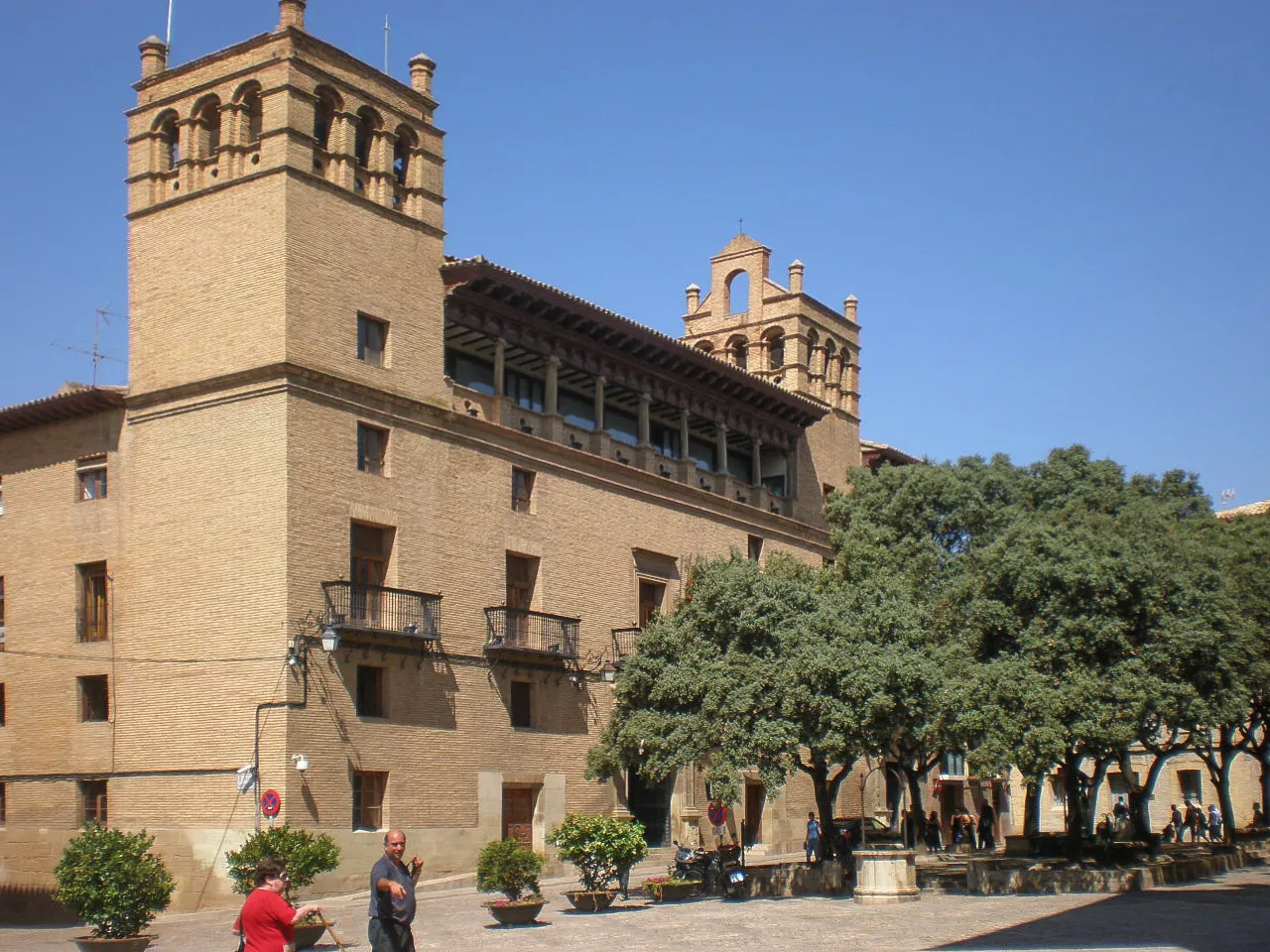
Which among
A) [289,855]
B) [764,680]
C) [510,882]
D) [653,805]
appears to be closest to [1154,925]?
[764,680]

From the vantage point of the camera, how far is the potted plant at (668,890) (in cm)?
2759

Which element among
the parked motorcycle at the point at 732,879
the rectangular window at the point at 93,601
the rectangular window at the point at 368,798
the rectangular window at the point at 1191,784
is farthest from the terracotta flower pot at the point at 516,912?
the rectangular window at the point at 1191,784

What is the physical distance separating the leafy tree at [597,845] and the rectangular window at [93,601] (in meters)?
10.8

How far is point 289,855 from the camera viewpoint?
78.5 feet

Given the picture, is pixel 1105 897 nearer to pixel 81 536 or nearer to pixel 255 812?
pixel 255 812

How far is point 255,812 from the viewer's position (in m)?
27.3

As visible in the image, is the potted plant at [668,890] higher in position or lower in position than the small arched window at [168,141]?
lower

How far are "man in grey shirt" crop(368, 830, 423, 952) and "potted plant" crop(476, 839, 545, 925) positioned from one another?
11137 mm

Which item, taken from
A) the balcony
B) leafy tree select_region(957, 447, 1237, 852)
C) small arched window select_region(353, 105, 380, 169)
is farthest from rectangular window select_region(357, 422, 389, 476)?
leafy tree select_region(957, 447, 1237, 852)

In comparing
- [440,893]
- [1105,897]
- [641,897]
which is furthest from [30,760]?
[1105,897]

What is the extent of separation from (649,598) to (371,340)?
421 inches

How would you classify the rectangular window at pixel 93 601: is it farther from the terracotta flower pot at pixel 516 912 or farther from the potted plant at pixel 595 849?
the terracotta flower pot at pixel 516 912

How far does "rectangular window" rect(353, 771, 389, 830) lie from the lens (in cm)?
2902

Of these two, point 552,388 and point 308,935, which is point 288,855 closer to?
point 308,935
